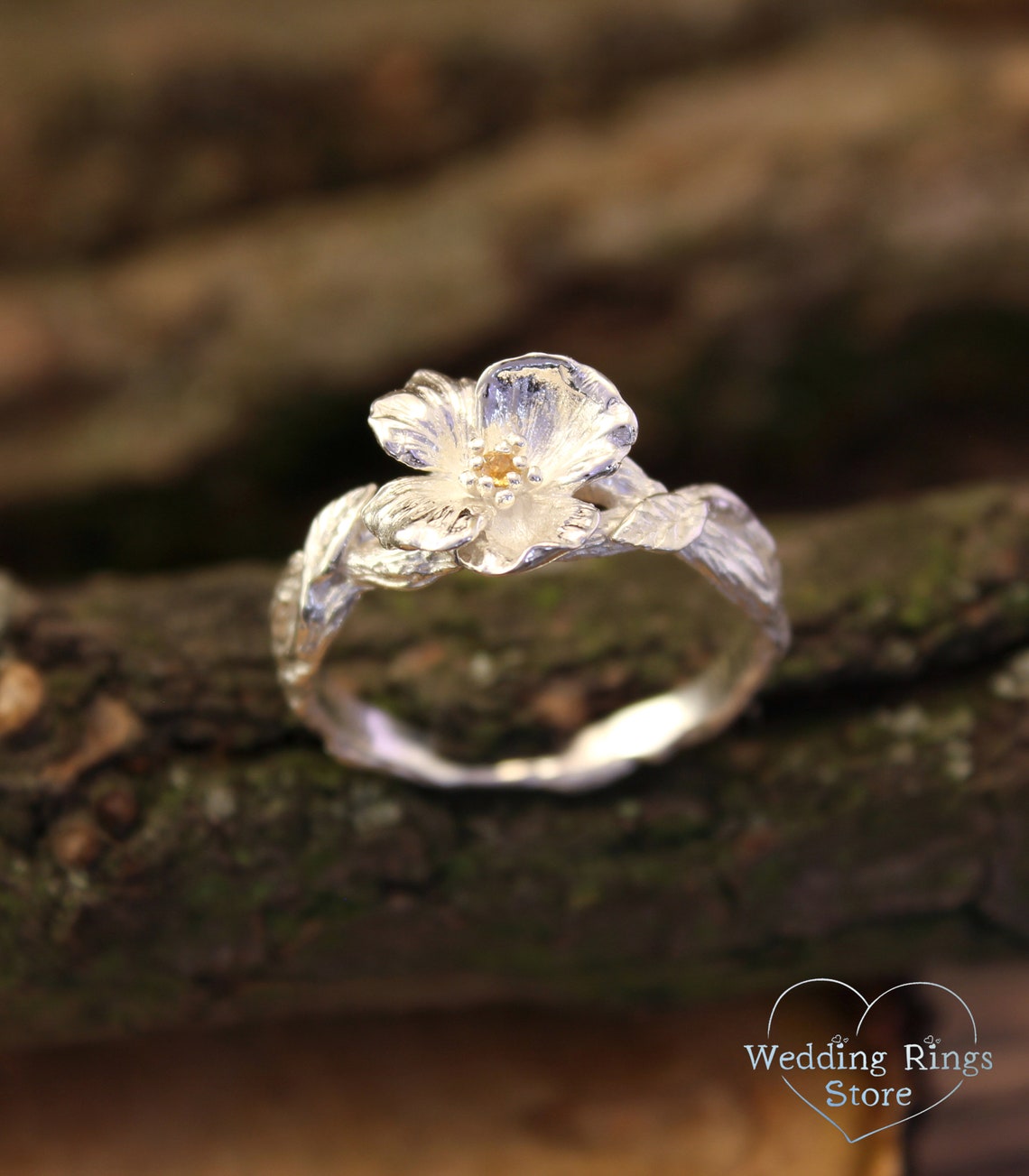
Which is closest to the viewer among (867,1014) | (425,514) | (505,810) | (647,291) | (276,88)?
(425,514)

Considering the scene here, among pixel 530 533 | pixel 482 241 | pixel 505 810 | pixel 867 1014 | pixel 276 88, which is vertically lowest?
pixel 867 1014

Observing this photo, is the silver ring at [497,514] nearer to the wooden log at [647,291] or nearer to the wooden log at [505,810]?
the wooden log at [505,810]

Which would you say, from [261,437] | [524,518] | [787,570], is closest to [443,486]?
[524,518]

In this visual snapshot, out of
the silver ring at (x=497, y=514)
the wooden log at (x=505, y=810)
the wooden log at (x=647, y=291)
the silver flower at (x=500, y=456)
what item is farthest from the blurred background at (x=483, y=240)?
the silver flower at (x=500, y=456)

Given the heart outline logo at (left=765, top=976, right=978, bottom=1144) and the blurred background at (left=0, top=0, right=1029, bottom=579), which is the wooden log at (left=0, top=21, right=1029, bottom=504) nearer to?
the blurred background at (left=0, top=0, right=1029, bottom=579)

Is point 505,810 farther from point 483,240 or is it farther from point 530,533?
point 483,240

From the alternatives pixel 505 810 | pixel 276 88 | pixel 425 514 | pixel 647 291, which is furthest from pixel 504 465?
pixel 276 88

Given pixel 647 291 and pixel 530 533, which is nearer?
pixel 530 533
